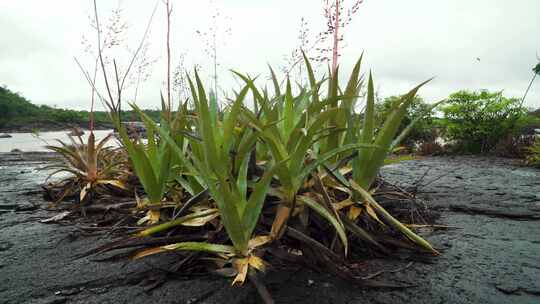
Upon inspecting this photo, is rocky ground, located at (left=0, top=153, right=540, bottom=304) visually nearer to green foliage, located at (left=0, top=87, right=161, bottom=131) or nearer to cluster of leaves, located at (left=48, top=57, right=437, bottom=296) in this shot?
cluster of leaves, located at (left=48, top=57, right=437, bottom=296)

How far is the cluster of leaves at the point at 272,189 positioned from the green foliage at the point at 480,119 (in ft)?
18.4

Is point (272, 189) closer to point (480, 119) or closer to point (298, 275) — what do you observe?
point (298, 275)

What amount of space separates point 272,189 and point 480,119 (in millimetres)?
6270

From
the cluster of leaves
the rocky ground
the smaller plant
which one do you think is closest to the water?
the smaller plant

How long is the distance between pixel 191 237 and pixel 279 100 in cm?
70

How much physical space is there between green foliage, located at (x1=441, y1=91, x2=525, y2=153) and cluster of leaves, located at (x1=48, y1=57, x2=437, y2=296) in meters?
5.62

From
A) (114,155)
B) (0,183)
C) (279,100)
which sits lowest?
(0,183)

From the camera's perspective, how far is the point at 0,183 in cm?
318

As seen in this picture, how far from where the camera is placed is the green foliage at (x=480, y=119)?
232 inches

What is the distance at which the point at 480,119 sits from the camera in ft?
19.8

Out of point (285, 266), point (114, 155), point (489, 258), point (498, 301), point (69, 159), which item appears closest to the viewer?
point (498, 301)

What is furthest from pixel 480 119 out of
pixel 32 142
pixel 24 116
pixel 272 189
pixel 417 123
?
pixel 24 116

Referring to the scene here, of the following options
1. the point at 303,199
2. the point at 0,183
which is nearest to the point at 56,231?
the point at 303,199

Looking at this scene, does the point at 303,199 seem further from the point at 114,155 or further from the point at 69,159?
the point at 114,155
